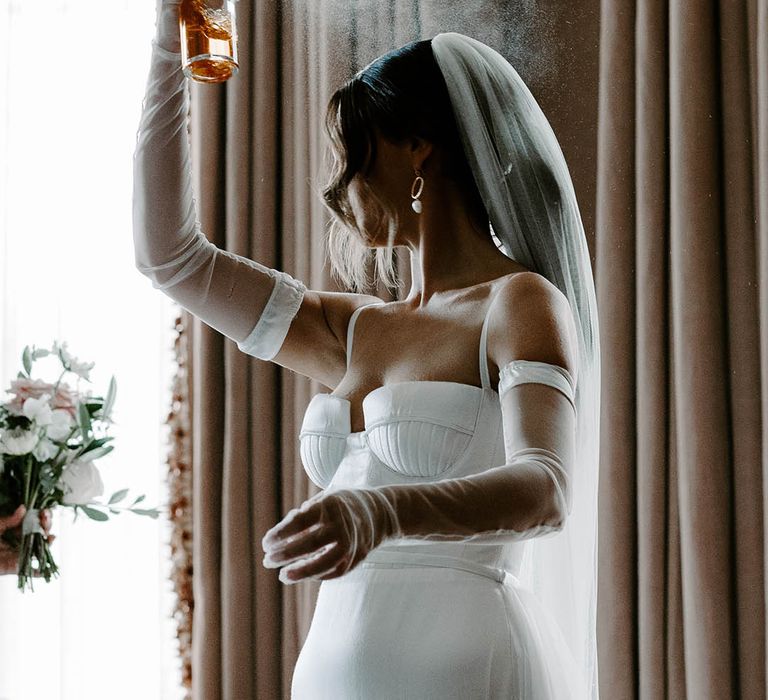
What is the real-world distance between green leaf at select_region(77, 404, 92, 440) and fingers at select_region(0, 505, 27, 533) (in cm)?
14

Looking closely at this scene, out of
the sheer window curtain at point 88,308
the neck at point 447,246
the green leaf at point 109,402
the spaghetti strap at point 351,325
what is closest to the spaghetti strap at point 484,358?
the neck at point 447,246

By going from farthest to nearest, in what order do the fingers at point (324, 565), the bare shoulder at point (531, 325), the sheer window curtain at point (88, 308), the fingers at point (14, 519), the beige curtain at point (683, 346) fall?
the sheer window curtain at point (88, 308), the beige curtain at point (683, 346), the fingers at point (14, 519), the bare shoulder at point (531, 325), the fingers at point (324, 565)

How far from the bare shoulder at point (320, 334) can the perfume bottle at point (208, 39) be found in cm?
39

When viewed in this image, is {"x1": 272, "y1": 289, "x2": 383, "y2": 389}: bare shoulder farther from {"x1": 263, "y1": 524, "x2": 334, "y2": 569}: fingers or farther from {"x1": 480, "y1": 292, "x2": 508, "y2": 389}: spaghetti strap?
{"x1": 263, "y1": 524, "x2": 334, "y2": 569}: fingers

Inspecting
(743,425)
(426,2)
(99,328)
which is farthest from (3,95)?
(743,425)

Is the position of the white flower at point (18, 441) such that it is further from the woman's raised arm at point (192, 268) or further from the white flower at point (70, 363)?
the woman's raised arm at point (192, 268)

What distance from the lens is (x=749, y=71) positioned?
1.73 meters

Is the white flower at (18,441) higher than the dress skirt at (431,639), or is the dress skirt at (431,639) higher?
the white flower at (18,441)

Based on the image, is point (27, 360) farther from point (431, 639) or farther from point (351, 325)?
point (431, 639)

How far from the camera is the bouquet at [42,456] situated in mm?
1503

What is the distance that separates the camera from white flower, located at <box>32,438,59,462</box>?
1.51 metres

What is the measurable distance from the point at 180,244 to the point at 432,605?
1.94ft

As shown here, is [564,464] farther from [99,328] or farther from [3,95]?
[3,95]

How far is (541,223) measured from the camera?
4.33ft
